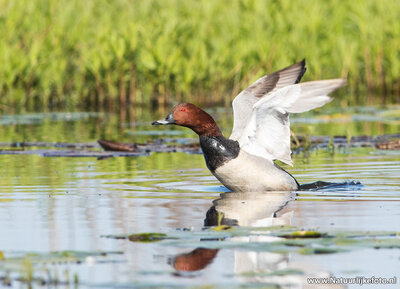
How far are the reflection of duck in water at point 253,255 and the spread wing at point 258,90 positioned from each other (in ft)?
4.23

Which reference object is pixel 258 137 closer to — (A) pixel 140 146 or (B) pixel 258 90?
(B) pixel 258 90

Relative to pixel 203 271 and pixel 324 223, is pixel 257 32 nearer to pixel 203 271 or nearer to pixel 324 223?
pixel 324 223

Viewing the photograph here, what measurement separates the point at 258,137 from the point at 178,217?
6.24ft

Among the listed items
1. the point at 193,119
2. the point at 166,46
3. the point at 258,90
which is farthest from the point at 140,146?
the point at 166,46

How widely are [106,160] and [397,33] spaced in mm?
11353

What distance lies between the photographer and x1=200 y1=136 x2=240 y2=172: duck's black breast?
26.5ft

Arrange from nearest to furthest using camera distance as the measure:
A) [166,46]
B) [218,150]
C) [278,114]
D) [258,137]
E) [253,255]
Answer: [253,255] → [218,150] → [278,114] → [258,137] → [166,46]

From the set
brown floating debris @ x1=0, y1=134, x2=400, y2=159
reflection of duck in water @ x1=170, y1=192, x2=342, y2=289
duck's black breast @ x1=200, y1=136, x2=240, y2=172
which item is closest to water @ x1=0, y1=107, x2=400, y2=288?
reflection of duck in water @ x1=170, y1=192, x2=342, y2=289

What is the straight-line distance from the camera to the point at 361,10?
21.2 metres

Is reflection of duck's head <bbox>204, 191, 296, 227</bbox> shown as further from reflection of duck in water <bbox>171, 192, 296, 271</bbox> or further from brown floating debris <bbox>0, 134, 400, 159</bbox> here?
brown floating debris <bbox>0, 134, 400, 159</bbox>

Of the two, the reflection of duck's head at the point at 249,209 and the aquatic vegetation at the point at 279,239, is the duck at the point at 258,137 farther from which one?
the aquatic vegetation at the point at 279,239

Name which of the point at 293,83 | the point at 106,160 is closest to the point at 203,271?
the point at 293,83

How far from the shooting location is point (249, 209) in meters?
7.14

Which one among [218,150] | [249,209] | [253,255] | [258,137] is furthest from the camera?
[258,137]
